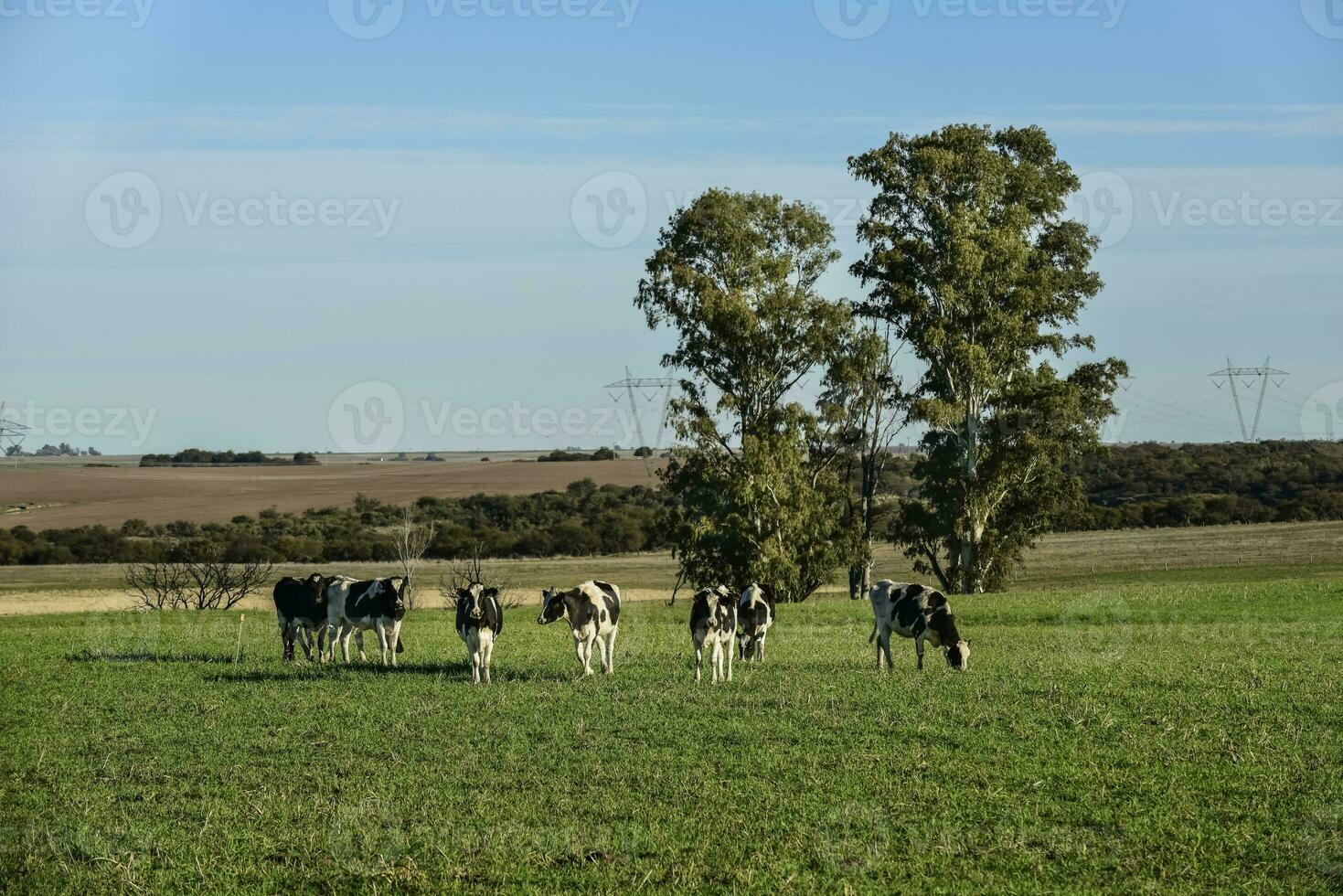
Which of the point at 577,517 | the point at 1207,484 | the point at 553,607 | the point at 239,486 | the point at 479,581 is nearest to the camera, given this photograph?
the point at 553,607

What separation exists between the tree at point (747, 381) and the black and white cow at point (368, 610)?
25.2 metres

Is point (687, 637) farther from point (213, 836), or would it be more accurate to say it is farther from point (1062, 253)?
point (1062, 253)

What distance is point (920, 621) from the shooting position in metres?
24.5

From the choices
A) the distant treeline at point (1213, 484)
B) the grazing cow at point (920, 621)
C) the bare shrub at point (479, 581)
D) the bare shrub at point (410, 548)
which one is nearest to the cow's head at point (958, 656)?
the grazing cow at point (920, 621)

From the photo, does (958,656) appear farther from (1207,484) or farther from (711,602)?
(1207,484)

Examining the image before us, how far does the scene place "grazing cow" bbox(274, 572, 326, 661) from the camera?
29125 millimetres

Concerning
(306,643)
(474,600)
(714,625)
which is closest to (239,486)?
(306,643)

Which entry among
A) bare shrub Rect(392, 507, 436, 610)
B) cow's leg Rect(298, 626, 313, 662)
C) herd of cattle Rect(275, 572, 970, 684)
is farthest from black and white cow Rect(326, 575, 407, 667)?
bare shrub Rect(392, 507, 436, 610)

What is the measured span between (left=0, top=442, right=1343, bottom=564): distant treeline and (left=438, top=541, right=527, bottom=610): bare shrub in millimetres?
9763

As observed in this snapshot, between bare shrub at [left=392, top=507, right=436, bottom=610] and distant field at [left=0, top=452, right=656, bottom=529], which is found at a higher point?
distant field at [left=0, top=452, right=656, bottom=529]

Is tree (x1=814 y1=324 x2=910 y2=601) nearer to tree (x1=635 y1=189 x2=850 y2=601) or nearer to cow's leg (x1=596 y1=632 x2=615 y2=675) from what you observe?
tree (x1=635 y1=189 x2=850 y2=601)

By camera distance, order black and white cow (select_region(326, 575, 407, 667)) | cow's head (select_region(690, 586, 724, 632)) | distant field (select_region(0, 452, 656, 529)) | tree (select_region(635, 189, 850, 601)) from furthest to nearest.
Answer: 1. distant field (select_region(0, 452, 656, 529))
2. tree (select_region(635, 189, 850, 601))
3. black and white cow (select_region(326, 575, 407, 667))
4. cow's head (select_region(690, 586, 724, 632))

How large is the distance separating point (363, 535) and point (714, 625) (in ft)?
307

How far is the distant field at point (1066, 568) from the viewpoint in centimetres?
6194
